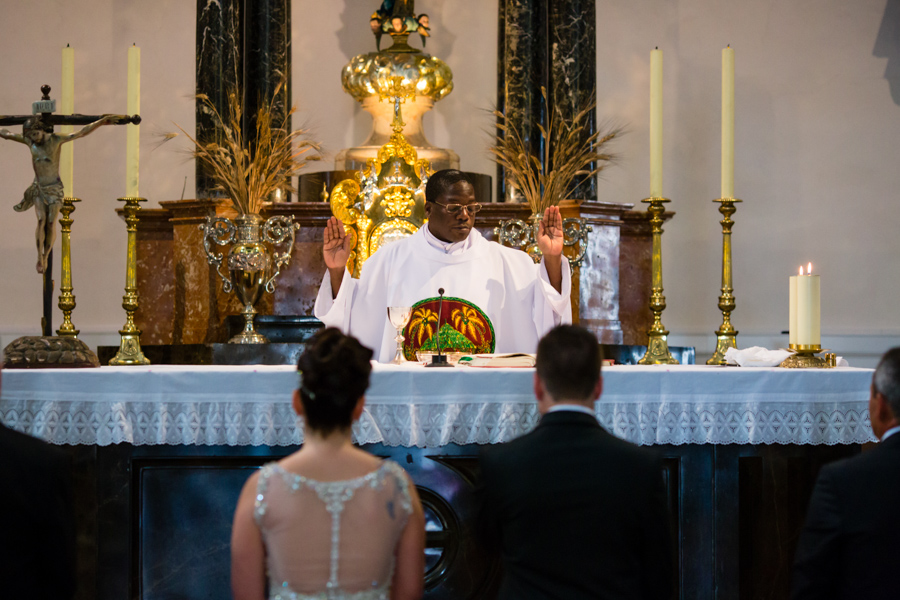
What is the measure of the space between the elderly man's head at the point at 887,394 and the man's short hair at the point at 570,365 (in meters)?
0.64

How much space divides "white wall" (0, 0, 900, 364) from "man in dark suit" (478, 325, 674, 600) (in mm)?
5515

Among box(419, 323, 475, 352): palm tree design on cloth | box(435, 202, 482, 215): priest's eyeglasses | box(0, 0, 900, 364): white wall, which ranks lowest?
box(419, 323, 475, 352): palm tree design on cloth

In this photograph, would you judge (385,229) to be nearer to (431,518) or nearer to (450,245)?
(450,245)

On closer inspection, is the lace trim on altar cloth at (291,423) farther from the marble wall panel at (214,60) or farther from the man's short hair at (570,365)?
the marble wall panel at (214,60)

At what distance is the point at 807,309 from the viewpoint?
12.9 ft

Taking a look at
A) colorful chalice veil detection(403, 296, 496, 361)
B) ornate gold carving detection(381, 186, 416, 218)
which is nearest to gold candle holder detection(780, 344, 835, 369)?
colorful chalice veil detection(403, 296, 496, 361)

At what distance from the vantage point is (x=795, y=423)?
3566 millimetres

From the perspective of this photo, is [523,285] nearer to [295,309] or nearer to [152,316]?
[295,309]

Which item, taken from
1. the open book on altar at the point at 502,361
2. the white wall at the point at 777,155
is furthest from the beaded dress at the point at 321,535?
the white wall at the point at 777,155

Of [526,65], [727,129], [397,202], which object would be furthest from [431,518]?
[526,65]

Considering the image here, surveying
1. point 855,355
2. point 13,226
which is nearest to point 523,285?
point 855,355

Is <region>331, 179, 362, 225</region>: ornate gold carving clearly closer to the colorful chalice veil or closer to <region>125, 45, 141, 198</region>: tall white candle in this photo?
the colorful chalice veil

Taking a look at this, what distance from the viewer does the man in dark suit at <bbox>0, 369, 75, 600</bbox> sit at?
220 centimetres

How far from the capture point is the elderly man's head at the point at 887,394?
2.26 metres
